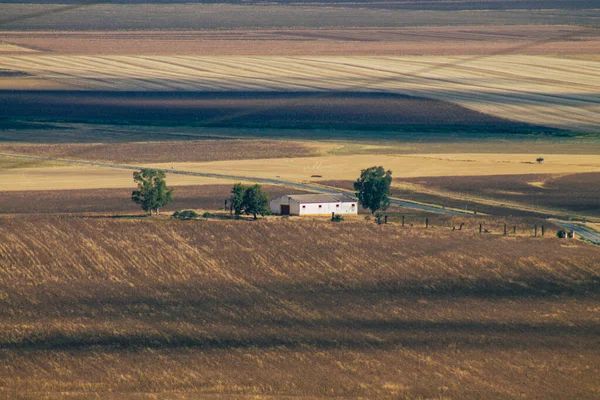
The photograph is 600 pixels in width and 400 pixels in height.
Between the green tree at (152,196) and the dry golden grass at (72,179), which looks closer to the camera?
the green tree at (152,196)

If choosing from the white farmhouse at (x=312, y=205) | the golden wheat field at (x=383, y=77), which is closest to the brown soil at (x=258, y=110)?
the golden wheat field at (x=383, y=77)

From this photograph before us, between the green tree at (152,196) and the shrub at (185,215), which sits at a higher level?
the green tree at (152,196)

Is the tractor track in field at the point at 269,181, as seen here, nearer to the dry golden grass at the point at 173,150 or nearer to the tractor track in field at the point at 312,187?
the tractor track in field at the point at 312,187

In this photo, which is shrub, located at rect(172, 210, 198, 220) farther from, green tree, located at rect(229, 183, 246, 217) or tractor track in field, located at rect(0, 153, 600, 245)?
tractor track in field, located at rect(0, 153, 600, 245)

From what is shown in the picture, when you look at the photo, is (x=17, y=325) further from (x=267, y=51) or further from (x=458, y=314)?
(x=267, y=51)

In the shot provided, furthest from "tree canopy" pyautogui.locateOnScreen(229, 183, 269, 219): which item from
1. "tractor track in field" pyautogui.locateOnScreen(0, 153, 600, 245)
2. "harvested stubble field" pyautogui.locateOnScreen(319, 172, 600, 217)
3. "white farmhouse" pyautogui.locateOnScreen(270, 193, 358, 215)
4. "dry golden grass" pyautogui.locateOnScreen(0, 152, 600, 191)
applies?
"dry golden grass" pyautogui.locateOnScreen(0, 152, 600, 191)

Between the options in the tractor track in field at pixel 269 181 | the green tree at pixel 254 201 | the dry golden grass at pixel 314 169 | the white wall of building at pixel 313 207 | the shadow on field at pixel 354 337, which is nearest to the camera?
the shadow on field at pixel 354 337

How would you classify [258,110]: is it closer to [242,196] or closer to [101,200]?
[101,200]
